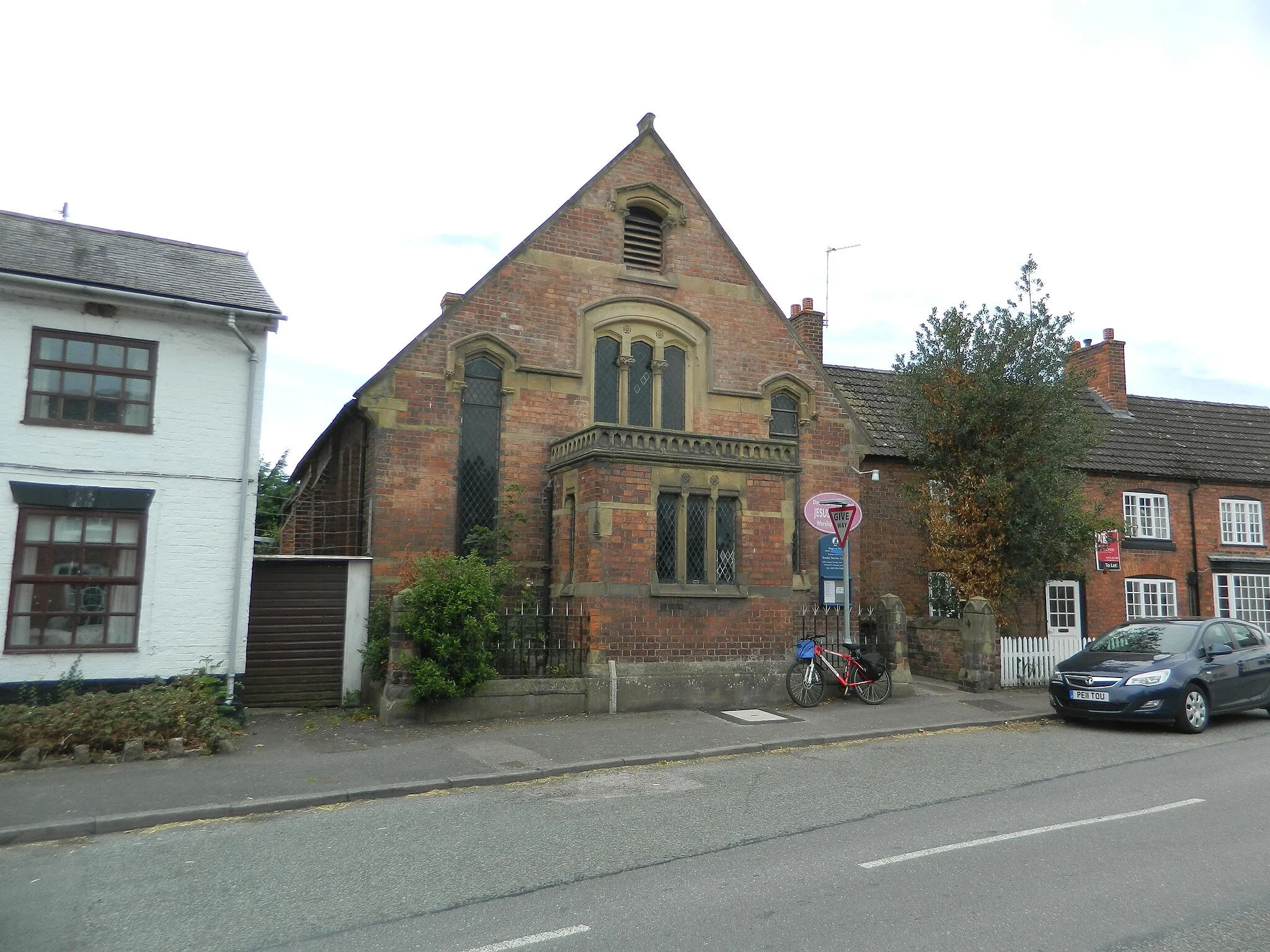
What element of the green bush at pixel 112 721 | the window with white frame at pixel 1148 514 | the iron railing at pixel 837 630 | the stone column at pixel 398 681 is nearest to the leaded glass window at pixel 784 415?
the iron railing at pixel 837 630

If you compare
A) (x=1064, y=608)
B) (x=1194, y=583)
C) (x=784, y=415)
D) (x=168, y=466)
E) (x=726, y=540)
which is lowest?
(x=1064, y=608)

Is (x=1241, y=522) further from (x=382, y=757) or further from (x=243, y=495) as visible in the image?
(x=243, y=495)

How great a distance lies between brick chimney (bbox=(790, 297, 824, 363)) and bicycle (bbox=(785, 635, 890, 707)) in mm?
8698

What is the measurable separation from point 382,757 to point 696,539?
21.7ft

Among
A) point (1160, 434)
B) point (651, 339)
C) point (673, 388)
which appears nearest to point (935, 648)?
point (673, 388)

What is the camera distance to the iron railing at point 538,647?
46.1 ft

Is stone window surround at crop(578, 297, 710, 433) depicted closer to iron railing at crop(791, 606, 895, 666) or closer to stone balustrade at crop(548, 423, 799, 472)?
stone balustrade at crop(548, 423, 799, 472)

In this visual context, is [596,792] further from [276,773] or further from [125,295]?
[125,295]

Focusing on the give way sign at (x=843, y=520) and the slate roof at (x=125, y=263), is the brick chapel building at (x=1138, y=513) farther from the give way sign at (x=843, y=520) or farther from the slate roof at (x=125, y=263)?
the slate roof at (x=125, y=263)

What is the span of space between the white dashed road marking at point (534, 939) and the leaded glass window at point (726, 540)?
10.3 metres

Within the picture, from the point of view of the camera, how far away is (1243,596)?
2425 cm

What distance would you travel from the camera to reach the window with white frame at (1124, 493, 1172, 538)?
23.9 meters

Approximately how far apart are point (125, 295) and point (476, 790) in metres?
8.20

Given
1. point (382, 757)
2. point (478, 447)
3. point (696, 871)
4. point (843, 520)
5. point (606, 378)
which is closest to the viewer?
point (696, 871)
